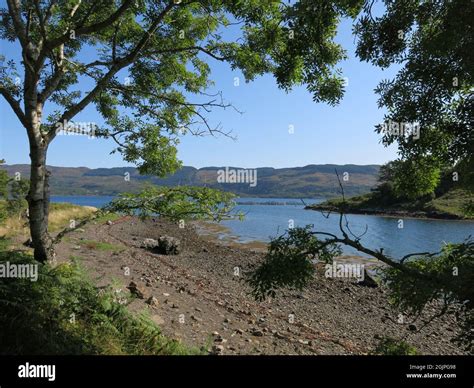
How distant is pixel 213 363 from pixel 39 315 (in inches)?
166

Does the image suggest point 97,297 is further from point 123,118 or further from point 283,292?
point 283,292

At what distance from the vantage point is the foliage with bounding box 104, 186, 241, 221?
9609 mm

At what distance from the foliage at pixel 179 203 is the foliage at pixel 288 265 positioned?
13.5 ft

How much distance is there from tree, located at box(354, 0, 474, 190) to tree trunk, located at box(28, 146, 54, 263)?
846cm

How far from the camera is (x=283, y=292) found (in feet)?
72.1

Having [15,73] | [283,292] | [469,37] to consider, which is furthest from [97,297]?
[283,292]

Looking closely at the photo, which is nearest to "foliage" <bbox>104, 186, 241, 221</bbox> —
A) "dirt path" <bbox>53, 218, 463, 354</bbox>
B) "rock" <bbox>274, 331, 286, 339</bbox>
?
"dirt path" <bbox>53, 218, 463, 354</bbox>

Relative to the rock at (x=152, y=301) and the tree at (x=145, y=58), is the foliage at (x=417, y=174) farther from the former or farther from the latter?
the rock at (x=152, y=301)

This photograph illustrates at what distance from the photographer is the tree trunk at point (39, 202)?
9.17 m

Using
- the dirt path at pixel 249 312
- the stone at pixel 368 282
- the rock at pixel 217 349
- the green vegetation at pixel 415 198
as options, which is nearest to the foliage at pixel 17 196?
the dirt path at pixel 249 312

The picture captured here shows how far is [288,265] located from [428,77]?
3777 mm

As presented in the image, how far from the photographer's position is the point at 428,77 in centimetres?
542
